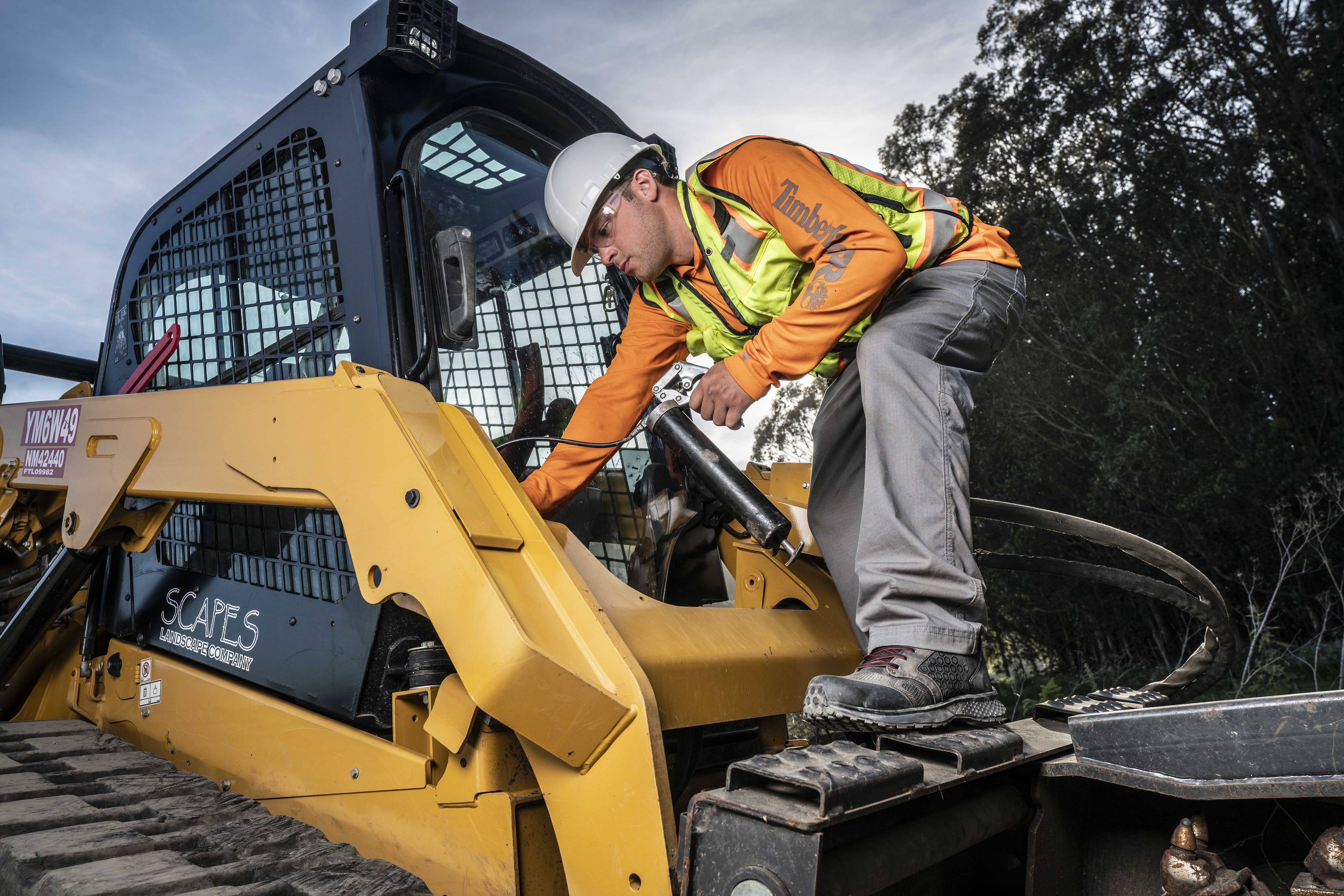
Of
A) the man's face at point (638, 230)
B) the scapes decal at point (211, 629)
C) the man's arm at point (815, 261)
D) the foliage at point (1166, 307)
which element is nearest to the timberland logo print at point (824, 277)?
the man's arm at point (815, 261)

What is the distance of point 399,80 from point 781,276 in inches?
45.6

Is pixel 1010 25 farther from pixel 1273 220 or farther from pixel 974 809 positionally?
pixel 974 809

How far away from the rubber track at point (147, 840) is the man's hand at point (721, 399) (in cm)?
110

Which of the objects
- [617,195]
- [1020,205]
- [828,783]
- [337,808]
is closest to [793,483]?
[617,195]

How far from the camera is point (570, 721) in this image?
1.57m

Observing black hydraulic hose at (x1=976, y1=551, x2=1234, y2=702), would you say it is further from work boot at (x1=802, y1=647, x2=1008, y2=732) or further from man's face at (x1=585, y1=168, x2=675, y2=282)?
man's face at (x1=585, y1=168, x2=675, y2=282)

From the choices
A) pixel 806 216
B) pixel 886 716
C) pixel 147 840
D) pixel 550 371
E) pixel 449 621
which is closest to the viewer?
pixel 886 716

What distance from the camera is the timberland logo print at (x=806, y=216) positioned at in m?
2.06

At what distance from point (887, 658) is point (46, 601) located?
7.89ft

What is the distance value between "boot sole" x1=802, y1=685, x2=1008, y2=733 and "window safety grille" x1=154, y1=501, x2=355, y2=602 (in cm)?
114

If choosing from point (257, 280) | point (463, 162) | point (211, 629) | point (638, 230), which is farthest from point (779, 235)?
point (211, 629)

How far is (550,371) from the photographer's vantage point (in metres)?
2.77

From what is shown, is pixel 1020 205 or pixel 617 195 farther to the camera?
pixel 1020 205

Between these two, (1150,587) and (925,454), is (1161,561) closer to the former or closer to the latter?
(1150,587)
